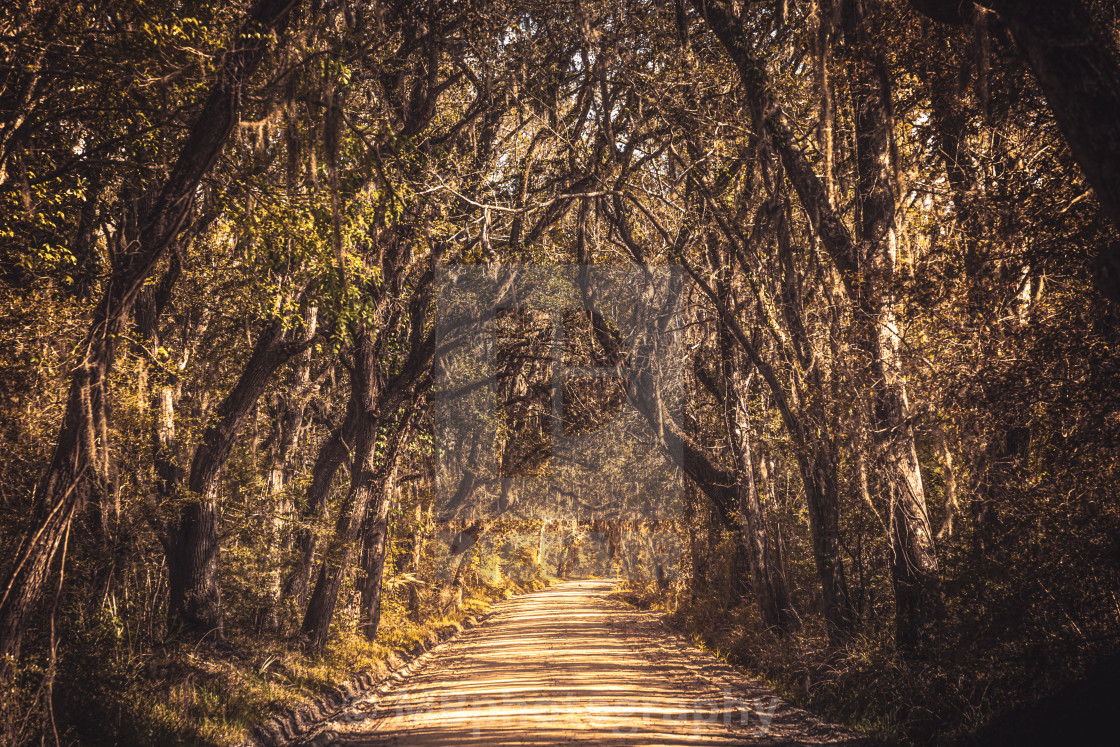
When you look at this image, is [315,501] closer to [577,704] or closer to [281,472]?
[281,472]

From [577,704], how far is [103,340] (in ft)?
20.0

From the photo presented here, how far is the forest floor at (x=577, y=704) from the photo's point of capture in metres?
6.86

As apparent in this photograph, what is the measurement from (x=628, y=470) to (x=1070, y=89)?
75.7 feet

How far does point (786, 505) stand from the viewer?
44.9 ft

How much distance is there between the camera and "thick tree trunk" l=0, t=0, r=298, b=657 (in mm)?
5309

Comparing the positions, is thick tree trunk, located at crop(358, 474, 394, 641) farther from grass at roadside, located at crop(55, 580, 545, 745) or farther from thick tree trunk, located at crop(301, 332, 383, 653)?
grass at roadside, located at crop(55, 580, 545, 745)

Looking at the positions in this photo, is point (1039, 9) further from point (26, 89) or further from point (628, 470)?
point (628, 470)

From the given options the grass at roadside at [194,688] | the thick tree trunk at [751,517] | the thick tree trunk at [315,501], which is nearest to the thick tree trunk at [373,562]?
the thick tree trunk at [315,501]

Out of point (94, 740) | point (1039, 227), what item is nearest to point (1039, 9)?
point (1039, 227)

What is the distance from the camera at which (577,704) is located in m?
8.23

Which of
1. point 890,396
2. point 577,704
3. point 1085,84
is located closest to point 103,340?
point 577,704

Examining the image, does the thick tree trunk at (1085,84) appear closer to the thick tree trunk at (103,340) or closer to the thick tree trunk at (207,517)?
the thick tree trunk at (103,340)

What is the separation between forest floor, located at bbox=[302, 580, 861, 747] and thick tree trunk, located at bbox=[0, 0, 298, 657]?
10.4 feet

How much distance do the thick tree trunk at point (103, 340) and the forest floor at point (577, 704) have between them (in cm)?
318
